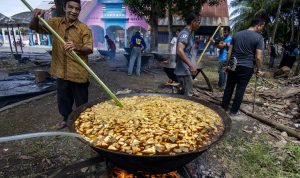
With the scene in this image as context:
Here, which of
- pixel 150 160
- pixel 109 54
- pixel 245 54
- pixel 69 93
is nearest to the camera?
pixel 150 160

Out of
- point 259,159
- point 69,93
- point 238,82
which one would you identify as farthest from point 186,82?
point 69,93

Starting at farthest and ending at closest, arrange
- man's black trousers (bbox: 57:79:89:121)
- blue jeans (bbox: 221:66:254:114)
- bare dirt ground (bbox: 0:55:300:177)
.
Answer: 1. blue jeans (bbox: 221:66:254:114)
2. man's black trousers (bbox: 57:79:89:121)
3. bare dirt ground (bbox: 0:55:300:177)

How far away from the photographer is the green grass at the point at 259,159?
344cm

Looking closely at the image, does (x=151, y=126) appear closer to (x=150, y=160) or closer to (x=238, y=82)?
(x=150, y=160)

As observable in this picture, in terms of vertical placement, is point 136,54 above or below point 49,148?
above

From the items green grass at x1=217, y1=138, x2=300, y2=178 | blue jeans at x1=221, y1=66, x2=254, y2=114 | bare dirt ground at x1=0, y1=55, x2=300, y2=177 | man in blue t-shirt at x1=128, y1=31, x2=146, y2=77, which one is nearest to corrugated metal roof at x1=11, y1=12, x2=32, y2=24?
man in blue t-shirt at x1=128, y1=31, x2=146, y2=77

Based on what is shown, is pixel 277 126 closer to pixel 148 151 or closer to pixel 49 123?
pixel 148 151

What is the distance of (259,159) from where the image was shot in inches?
146

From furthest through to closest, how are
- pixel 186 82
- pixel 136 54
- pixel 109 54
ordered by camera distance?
pixel 109 54 < pixel 136 54 < pixel 186 82

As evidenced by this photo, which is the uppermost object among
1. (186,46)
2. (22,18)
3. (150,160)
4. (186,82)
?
(22,18)

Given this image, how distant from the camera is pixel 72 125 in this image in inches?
95.8

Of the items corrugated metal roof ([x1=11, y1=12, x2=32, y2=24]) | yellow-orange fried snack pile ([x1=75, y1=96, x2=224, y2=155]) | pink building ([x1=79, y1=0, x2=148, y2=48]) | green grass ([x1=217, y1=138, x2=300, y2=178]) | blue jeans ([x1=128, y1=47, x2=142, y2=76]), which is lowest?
green grass ([x1=217, y1=138, x2=300, y2=178])

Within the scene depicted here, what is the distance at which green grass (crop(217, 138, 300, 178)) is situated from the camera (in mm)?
3439

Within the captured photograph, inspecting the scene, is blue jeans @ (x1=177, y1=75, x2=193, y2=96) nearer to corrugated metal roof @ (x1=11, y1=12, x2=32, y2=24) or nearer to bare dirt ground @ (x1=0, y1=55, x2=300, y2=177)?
bare dirt ground @ (x1=0, y1=55, x2=300, y2=177)
